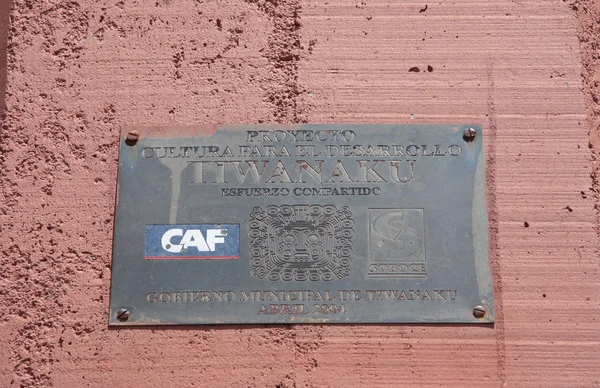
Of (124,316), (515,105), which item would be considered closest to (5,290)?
(124,316)

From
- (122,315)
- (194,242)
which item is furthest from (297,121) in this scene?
(122,315)

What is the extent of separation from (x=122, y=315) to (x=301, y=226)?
735 mm

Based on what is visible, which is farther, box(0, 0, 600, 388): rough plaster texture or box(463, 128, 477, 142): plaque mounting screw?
box(463, 128, 477, 142): plaque mounting screw

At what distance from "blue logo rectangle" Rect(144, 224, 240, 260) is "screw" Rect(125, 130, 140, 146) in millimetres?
366

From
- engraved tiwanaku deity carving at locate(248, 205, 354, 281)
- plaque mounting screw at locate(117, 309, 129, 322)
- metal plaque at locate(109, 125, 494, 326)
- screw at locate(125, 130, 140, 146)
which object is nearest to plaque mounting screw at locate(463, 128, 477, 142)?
metal plaque at locate(109, 125, 494, 326)

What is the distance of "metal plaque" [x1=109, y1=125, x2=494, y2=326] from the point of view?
206 centimetres

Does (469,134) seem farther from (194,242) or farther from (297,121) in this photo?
(194,242)

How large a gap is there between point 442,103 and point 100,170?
4.51 feet

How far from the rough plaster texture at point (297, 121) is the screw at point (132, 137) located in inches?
2.5

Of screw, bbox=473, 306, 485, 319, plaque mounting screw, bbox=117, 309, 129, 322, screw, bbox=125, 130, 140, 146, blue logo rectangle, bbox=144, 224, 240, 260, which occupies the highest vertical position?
screw, bbox=125, 130, 140, 146

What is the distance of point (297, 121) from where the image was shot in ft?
7.27

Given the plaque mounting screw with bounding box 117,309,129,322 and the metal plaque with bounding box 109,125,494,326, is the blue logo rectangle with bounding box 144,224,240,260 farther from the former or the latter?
the plaque mounting screw with bounding box 117,309,129,322

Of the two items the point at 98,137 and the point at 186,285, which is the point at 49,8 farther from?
the point at 186,285

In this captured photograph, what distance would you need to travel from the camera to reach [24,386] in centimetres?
204
